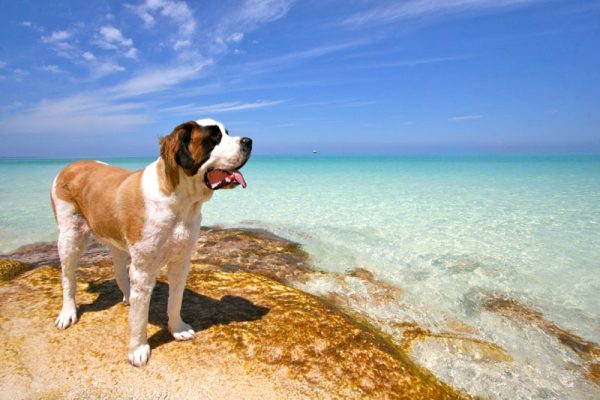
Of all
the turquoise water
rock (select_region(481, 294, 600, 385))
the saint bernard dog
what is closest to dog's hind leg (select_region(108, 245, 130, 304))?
the saint bernard dog

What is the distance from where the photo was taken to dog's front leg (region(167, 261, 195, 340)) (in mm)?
3578

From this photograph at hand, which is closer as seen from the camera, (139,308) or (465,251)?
(139,308)

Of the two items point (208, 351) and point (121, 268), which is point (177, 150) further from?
point (121, 268)

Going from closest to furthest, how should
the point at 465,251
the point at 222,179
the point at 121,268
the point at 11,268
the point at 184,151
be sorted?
the point at 184,151
the point at 222,179
the point at 121,268
the point at 11,268
the point at 465,251

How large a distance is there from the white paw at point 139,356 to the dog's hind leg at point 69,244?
3.99 feet

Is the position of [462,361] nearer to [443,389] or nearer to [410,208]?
[443,389]

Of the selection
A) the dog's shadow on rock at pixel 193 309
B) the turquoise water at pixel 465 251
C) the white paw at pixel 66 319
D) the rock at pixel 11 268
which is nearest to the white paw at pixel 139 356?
the dog's shadow on rock at pixel 193 309

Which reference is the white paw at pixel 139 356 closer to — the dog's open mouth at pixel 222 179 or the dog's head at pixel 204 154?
the dog's head at pixel 204 154

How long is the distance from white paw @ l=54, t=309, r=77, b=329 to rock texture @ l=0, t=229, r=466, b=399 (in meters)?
0.08

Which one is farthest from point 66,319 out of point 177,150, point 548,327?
point 548,327

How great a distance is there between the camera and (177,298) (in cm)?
374

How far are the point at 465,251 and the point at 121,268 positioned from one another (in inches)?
366

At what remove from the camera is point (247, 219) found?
1382 cm

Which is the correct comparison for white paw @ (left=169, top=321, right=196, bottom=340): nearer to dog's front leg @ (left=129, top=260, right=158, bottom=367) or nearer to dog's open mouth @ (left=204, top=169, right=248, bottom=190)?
dog's front leg @ (left=129, top=260, right=158, bottom=367)
